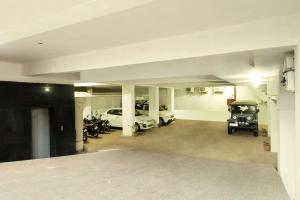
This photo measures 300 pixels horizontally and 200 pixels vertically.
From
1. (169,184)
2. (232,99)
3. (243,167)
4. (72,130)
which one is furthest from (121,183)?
(232,99)

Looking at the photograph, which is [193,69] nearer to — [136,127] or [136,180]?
[136,180]

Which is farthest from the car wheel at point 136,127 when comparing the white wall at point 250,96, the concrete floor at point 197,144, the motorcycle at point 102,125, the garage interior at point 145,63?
the white wall at point 250,96

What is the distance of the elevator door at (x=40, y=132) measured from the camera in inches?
258

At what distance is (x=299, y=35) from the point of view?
218 centimetres

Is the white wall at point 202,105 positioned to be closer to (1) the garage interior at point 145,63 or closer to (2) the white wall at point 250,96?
(2) the white wall at point 250,96

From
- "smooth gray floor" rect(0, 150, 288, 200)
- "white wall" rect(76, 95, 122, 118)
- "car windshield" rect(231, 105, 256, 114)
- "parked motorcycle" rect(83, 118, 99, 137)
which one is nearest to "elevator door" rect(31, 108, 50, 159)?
"smooth gray floor" rect(0, 150, 288, 200)

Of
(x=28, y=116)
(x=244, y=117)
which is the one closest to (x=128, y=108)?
(x=28, y=116)

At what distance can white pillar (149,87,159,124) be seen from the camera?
13441mm

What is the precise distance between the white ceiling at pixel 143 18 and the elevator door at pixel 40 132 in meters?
4.03

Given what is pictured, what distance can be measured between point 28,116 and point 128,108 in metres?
5.87

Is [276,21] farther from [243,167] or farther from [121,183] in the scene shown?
[121,183]

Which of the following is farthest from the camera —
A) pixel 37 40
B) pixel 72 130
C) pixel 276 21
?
pixel 72 130

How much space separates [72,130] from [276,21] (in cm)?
673

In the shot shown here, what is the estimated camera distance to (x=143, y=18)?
2230 millimetres
